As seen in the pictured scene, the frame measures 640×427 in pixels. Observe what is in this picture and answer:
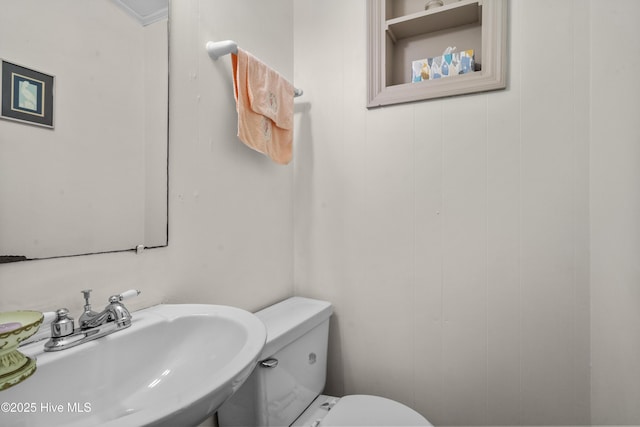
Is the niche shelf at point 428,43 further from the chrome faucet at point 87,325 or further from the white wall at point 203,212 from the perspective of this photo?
the chrome faucet at point 87,325

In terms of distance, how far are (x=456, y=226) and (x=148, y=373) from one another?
107cm

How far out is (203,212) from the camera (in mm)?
1059

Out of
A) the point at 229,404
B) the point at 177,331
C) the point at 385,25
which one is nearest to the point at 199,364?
the point at 177,331

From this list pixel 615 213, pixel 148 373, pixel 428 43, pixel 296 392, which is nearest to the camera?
pixel 148 373

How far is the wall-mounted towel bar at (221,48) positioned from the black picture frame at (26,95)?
1.59 feet

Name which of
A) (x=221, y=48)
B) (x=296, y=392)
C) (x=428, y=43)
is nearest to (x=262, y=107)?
(x=221, y=48)

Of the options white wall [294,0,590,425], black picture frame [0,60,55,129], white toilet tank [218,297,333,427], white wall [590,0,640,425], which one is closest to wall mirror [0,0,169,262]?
black picture frame [0,60,55,129]

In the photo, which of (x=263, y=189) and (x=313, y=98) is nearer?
(x=263, y=189)

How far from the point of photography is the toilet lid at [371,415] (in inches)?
39.8

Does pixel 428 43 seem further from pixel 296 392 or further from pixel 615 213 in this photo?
pixel 296 392

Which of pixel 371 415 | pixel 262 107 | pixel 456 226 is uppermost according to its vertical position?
pixel 262 107

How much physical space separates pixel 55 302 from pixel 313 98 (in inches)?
47.2

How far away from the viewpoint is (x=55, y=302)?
0.70 m

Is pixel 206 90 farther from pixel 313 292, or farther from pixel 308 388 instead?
pixel 308 388
